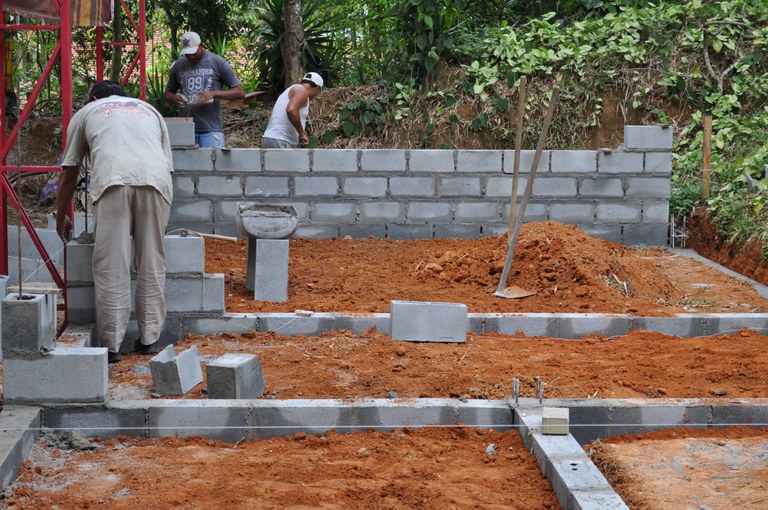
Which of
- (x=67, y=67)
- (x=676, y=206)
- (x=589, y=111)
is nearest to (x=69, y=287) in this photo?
(x=67, y=67)

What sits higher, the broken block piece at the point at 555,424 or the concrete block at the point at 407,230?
the concrete block at the point at 407,230

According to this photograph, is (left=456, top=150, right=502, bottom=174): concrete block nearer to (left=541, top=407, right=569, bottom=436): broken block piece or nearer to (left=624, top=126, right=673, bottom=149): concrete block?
(left=624, top=126, right=673, bottom=149): concrete block

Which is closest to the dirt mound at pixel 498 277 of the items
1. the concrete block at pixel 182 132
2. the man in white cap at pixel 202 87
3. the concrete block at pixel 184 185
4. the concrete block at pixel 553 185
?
the concrete block at pixel 184 185

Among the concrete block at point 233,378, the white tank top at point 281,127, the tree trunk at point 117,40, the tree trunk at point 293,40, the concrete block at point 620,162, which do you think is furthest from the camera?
the tree trunk at point 117,40

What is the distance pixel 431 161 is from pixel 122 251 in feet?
15.5

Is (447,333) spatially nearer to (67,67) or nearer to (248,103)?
(67,67)

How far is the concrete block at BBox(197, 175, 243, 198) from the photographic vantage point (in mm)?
10188

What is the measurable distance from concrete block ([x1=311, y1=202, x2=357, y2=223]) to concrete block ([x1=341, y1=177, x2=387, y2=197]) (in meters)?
0.14

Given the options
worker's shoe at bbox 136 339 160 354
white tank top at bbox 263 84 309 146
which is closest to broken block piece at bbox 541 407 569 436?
worker's shoe at bbox 136 339 160 354

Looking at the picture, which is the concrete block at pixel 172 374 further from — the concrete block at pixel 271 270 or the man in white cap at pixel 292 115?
the man in white cap at pixel 292 115

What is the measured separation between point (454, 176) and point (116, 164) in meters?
4.86

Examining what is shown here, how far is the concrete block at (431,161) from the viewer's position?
33.4 feet

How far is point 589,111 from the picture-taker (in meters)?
12.4

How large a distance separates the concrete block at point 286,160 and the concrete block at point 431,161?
1.09 m
